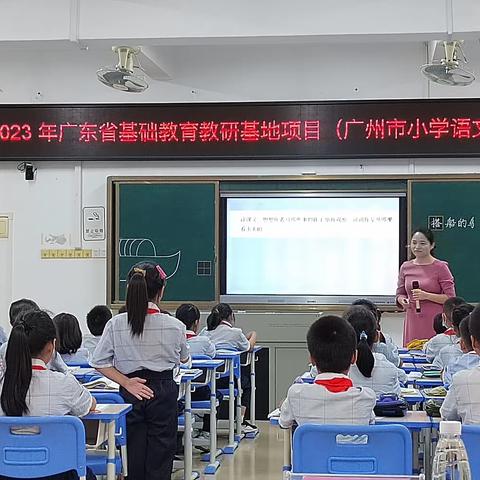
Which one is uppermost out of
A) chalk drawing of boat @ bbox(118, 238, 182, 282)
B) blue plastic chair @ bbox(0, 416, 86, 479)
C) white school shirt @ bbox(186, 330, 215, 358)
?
chalk drawing of boat @ bbox(118, 238, 182, 282)

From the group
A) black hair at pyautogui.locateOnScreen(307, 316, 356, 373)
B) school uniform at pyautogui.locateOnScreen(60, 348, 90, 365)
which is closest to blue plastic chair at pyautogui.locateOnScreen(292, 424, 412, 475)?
black hair at pyautogui.locateOnScreen(307, 316, 356, 373)

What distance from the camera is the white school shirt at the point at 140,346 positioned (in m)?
3.97

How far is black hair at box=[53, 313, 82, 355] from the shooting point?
499cm

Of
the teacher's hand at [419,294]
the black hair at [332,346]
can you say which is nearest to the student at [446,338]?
the teacher's hand at [419,294]

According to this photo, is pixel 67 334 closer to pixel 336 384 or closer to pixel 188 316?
pixel 188 316

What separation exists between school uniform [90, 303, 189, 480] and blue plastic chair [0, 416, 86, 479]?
908mm

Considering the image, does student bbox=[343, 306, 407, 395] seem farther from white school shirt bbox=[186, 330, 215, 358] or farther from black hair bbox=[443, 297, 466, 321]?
white school shirt bbox=[186, 330, 215, 358]

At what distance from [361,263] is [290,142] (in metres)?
1.24

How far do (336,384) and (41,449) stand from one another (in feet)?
3.52

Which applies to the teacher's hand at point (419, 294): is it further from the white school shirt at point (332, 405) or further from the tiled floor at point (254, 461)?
the white school shirt at point (332, 405)

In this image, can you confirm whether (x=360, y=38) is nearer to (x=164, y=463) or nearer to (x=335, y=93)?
(x=335, y=93)

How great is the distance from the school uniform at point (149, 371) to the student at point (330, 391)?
3.44 ft

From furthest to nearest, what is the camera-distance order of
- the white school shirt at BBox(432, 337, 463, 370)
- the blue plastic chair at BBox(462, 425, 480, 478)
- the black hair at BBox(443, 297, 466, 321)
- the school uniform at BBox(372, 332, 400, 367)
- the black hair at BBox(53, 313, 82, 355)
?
the black hair at BBox(443, 297, 466, 321)
the black hair at BBox(53, 313, 82, 355)
the white school shirt at BBox(432, 337, 463, 370)
the school uniform at BBox(372, 332, 400, 367)
the blue plastic chair at BBox(462, 425, 480, 478)

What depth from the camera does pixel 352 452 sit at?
2793mm
